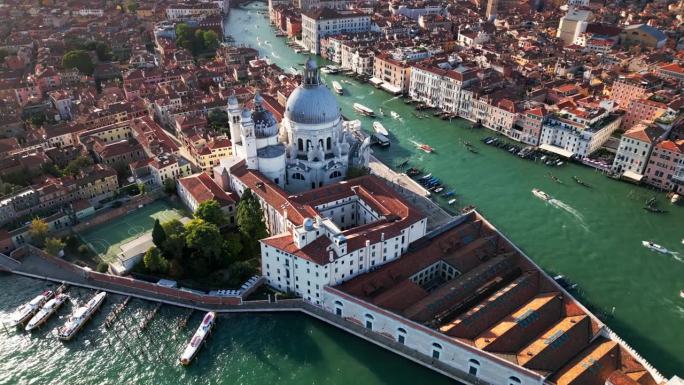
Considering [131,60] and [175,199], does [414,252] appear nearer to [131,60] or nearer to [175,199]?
[175,199]

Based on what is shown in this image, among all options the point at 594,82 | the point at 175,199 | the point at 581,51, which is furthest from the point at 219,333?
the point at 581,51

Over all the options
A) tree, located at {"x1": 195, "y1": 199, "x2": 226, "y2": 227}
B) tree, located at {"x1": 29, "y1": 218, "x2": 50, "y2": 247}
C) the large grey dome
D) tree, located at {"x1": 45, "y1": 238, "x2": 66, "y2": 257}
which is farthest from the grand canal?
the large grey dome

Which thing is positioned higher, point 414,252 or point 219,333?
point 414,252

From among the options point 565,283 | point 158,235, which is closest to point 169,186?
point 158,235

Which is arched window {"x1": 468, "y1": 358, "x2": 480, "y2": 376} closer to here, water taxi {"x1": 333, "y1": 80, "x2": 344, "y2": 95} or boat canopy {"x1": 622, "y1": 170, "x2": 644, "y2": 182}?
boat canopy {"x1": 622, "y1": 170, "x2": 644, "y2": 182}

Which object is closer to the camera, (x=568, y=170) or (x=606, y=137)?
(x=568, y=170)

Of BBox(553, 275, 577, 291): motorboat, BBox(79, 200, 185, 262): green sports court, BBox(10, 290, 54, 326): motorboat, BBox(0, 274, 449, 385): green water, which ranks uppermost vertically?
BBox(553, 275, 577, 291): motorboat

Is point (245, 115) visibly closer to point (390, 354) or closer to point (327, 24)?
point (390, 354)
